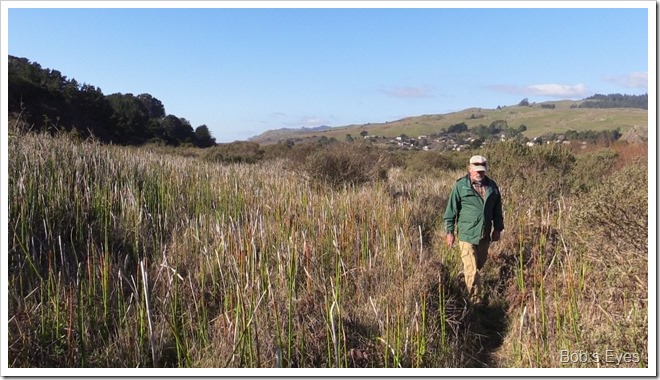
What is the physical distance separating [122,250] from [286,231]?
1548 mm

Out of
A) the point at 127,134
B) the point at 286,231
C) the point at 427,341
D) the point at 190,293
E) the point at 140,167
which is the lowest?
the point at 427,341

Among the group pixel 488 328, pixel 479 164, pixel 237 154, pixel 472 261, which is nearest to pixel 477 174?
pixel 479 164

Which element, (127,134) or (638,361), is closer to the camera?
(638,361)

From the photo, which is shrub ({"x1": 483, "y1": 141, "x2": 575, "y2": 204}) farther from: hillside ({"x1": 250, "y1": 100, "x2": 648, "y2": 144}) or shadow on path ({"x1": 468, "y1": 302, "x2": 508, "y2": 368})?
hillside ({"x1": 250, "y1": 100, "x2": 648, "y2": 144})

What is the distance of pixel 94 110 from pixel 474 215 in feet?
105

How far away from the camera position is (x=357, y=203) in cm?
611

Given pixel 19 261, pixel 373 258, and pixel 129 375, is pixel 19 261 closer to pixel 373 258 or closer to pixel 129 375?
pixel 129 375

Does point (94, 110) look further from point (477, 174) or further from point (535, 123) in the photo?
point (535, 123)

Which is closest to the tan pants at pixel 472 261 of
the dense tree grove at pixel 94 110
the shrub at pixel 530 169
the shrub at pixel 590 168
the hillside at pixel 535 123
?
the shrub at pixel 530 169

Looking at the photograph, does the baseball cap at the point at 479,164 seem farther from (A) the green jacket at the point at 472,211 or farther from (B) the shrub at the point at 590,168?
(B) the shrub at the point at 590,168

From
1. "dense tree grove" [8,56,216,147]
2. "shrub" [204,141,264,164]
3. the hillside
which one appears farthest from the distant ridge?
"dense tree grove" [8,56,216,147]

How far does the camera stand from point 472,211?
4.18 metres

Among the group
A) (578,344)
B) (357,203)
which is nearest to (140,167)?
(357,203)

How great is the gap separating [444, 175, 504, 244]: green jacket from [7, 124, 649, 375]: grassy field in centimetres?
47
